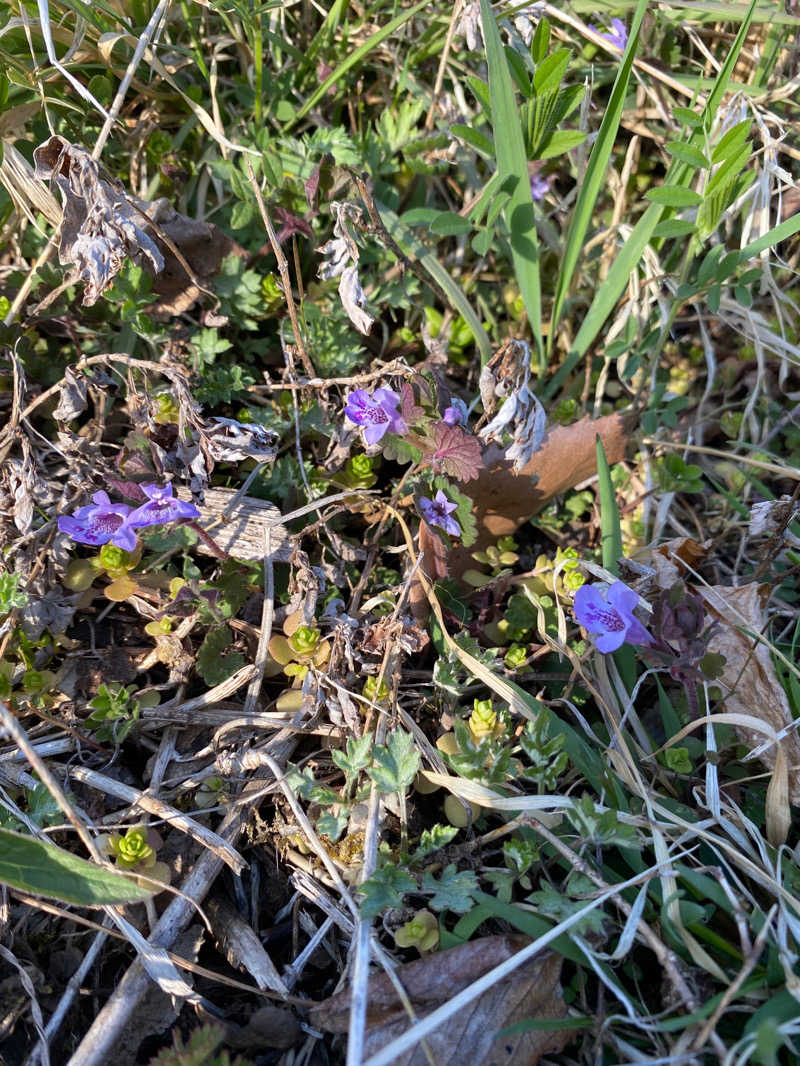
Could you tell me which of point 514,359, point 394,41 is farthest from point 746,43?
point 514,359

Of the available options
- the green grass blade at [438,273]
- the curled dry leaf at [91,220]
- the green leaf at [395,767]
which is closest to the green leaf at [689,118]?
the green grass blade at [438,273]

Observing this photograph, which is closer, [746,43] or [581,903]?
[581,903]

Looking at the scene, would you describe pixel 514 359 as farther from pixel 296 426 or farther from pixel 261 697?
pixel 261 697

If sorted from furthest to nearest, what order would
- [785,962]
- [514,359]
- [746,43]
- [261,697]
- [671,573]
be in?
[746,43] < [671,573] < [261,697] < [514,359] < [785,962]

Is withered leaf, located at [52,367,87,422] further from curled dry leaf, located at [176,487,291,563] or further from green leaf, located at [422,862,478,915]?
green leaf, located at [422,862,478,915]

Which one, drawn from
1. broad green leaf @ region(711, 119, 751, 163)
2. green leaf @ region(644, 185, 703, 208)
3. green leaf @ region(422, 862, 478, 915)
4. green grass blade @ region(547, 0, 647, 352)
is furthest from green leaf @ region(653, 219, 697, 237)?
green leaf @ region(422, 862, 478, 915)

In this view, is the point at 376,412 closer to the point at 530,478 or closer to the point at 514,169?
the point at 530,478

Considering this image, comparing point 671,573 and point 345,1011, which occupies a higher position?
point 671,573

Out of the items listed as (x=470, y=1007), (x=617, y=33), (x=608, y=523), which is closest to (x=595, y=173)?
(x=617, y=33)
